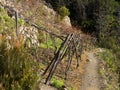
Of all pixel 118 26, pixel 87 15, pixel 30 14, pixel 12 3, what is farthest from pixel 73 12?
pixel 12 3

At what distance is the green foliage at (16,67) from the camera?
12.9m

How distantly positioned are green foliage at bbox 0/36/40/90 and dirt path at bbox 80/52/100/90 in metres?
8.45

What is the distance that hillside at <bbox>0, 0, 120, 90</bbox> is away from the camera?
1338 centimetres

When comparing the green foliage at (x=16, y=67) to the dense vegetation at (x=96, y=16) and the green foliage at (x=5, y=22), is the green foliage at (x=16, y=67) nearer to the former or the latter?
the green foliage at (x=5, y=22)

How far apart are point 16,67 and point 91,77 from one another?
11.5 meters

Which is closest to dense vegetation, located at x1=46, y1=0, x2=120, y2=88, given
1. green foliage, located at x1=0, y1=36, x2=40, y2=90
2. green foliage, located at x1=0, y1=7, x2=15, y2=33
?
green foliage, located at x1=0, y1=7, x2=15, y2=33

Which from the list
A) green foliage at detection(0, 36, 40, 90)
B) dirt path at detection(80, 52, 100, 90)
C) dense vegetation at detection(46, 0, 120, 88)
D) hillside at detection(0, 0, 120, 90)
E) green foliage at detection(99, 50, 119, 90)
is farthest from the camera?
dense vegetation at detection(46, 0, 120, 88)

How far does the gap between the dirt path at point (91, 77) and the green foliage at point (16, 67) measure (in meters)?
8.45

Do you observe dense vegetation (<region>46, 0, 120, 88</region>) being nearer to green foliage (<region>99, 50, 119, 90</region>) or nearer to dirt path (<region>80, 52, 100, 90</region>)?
green foliage (<region>99, 50, 119, 90</region>)

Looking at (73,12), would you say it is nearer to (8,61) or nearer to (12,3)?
(12,3)

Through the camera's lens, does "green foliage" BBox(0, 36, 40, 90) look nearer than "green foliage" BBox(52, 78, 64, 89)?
Yes

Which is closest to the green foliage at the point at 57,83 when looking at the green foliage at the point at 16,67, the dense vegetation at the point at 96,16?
the green foliage at the point at 16,67

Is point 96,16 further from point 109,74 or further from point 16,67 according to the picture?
point 16,67

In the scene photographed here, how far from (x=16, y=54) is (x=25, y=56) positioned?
333 millimetres
